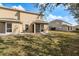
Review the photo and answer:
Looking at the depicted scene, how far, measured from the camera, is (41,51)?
3852 mm

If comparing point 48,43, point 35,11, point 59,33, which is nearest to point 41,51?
point 48,43

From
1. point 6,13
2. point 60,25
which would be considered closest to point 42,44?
point 60,25

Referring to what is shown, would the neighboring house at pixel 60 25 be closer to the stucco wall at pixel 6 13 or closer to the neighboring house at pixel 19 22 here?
the neighboring house at pixel 19 22

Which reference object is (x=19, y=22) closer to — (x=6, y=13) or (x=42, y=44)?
(x=6, y=13)

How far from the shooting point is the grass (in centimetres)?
382

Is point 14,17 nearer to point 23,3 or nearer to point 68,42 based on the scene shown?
point 23,3

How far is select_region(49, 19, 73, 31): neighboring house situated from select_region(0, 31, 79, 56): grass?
0.07 m

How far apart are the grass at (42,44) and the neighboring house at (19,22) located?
0.41ft

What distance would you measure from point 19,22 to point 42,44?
1.84ft

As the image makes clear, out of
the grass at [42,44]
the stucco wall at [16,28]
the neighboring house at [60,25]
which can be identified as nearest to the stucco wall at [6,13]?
the stucco wall at [16,28]

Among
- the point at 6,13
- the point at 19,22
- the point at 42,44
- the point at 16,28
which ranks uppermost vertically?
the point at 6,13

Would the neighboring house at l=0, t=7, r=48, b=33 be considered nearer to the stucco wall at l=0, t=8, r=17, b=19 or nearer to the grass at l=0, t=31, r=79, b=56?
the stucco wall at l=0, t=8, r=17, b=19

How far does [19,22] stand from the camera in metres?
3.90

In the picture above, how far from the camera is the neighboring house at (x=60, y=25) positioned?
12.7ft
